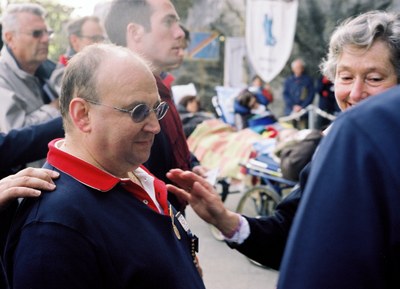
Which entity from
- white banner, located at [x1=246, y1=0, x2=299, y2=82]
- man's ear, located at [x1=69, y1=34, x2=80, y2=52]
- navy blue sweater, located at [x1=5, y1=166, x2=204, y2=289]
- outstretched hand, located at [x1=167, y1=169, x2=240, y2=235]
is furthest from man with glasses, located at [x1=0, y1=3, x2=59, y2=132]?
white banner, located at [x1=246, y1=0, x2=299, y2=82]

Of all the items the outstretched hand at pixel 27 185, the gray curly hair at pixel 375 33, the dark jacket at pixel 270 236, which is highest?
the gray curly hair at pixel 375 33

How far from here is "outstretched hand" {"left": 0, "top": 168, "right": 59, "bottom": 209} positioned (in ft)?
4.43

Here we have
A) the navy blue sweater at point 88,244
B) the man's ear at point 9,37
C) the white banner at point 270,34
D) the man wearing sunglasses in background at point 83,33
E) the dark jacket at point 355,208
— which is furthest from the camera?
the white banner at point 270,34

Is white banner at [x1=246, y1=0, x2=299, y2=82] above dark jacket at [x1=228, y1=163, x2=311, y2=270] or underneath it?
underneath

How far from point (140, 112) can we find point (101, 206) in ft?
0.98

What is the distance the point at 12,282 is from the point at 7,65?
80.9 inches

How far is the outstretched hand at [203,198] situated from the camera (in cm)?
180

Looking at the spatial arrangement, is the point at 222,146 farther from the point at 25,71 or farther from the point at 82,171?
the point at 82,171

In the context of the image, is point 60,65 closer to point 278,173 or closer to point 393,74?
point 393,74

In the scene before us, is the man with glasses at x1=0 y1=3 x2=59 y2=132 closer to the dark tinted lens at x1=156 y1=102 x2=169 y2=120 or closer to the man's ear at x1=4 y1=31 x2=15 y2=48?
the man's ear at x1=4 y1=31 x2=15 y2=48

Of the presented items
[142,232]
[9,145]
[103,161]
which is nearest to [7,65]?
[9,145]

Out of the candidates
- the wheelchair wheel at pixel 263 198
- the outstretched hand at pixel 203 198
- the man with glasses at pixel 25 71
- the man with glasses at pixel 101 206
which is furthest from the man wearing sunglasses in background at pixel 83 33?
the man with glasses at pixel 101 206

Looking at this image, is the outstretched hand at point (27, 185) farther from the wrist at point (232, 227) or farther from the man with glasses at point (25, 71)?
the man with glasses at point (25, 71)

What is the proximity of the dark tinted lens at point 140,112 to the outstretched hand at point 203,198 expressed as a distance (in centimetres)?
31
